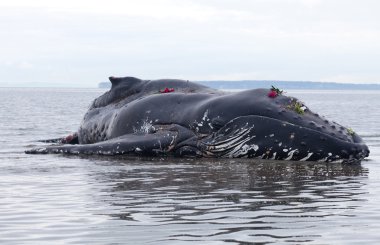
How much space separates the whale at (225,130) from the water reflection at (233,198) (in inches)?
29.3

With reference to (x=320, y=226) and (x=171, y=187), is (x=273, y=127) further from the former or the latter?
(x=320, y=226)

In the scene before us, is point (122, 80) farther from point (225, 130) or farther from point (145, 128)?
point (225, 130)

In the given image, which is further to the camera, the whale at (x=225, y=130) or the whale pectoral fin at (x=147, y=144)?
the whale pectoral fin at (x=147, y=144)

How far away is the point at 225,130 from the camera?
1759 cm

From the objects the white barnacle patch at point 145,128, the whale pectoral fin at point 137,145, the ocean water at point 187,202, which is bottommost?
the ocean water at point 187,202

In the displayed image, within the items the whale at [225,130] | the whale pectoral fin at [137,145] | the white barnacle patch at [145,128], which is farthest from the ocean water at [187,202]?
the white barnacle patch at [145,128]

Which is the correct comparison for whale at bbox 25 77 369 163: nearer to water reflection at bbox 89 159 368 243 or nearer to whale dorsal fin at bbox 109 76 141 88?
water reflection at bbox 89 159 368 243

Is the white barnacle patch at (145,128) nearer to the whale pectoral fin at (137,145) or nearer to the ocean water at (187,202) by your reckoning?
the whale pectoral fin at (137,145)

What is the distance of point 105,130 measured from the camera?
20.4 metres

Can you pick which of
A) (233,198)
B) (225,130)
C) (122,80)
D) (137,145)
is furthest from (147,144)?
(233,198)

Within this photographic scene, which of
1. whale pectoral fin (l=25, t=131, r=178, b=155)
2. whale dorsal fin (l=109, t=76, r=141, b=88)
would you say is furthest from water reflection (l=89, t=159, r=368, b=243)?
whale dorsal fin (l=109, t=76, r=141, b=88)

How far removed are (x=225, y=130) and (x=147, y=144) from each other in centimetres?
167

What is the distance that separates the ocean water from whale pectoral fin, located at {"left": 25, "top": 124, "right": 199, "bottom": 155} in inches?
41.0

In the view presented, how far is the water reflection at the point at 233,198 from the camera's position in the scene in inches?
338
